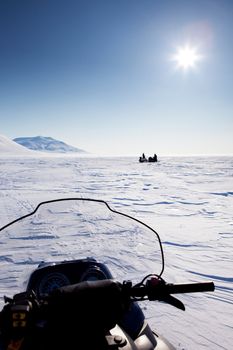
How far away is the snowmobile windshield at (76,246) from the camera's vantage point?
14.1 feet

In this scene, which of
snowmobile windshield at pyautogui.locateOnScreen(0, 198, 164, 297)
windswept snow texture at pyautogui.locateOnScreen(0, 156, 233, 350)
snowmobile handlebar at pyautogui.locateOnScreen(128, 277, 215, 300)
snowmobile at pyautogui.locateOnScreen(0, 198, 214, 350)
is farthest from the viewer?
snowmobile windshield at pyautogui.locateOnScreen(0, 198, 164, 297)

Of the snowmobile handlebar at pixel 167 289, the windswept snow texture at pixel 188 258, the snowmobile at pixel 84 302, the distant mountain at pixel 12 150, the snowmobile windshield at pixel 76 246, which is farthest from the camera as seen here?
the distant mountain at pixel 12 150

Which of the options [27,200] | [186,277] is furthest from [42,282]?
[27,200]

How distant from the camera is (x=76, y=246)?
5.50 meters

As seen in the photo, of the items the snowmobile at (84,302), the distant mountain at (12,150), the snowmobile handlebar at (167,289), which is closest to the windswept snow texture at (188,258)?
the snowmobile at (84,302)

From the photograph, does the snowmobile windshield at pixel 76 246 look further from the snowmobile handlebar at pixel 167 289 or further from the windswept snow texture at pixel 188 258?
the snowmobile handlebar at pixel 167 289

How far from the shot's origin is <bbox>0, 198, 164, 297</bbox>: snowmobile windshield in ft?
14.1

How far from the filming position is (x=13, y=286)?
12.7ft

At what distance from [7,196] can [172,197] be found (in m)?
6.98

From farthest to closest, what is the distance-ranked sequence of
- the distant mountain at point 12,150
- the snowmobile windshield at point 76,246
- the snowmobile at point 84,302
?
1. the distant mountain at point 12,150
2. the snowmobile windshield at point 76,246
3. the snowmobile at point 84,302

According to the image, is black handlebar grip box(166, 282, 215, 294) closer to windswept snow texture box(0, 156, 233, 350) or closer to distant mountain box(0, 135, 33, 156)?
windswept snow texture box(0, 156, 233, 350)

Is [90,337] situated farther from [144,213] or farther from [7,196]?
[7,196]

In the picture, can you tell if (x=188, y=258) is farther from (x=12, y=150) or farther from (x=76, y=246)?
(x=12, y=150)

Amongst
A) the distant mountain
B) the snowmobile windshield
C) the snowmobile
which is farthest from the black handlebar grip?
the distant mountain
